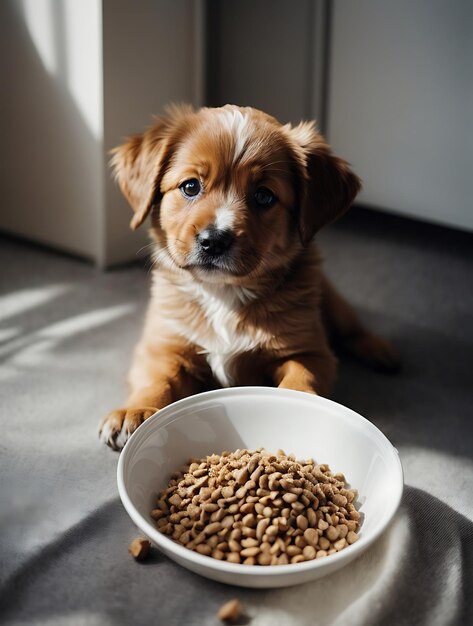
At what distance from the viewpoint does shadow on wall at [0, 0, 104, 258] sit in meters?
2.78

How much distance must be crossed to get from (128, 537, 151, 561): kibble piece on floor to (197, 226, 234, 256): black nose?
0.67m

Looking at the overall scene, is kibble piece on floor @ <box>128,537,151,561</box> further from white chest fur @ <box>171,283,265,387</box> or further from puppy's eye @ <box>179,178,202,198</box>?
puppy's eye @ <box>179,178,202,198</box>

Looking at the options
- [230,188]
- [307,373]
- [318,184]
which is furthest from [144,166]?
[307,373]

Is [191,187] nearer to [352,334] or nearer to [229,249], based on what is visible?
[229,249]

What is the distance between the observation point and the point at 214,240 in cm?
181

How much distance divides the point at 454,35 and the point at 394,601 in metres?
2.24

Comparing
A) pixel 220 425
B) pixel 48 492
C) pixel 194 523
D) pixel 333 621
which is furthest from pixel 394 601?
pixel 48 492

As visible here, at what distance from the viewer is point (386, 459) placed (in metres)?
1.62

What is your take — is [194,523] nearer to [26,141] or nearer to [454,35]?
[26,141]

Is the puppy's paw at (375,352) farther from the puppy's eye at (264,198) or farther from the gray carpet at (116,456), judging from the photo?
the puppy's eye at (264,198)

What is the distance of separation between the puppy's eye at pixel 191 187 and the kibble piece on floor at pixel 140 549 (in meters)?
0.85

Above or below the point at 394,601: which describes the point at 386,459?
above

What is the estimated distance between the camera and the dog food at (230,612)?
1402mm

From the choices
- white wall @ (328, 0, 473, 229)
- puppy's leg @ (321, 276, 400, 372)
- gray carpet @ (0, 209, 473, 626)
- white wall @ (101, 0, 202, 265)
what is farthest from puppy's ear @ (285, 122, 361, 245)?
white wall @ (328, 0, 473, 229)
